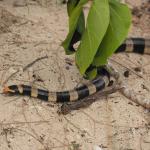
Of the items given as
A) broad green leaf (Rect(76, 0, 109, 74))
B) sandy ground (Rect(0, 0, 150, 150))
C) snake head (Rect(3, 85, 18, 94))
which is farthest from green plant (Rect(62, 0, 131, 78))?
snake head (Rect(3, 85, 18, 94))

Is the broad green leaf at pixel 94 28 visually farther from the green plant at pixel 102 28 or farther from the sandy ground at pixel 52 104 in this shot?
the sandy ground at pixel 52 104

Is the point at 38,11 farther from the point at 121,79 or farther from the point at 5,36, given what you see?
the point at 121,79

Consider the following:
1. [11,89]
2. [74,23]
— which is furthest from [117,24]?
[11,89]

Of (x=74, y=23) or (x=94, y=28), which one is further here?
(x=74, y=23)

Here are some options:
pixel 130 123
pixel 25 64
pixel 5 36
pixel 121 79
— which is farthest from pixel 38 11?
pixel 130 123

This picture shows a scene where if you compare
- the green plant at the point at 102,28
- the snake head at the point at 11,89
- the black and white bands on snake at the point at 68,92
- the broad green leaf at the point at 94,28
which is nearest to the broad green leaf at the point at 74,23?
the green plant at the point at 102,28

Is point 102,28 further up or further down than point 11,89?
further up

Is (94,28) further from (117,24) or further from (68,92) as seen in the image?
(68,92)
